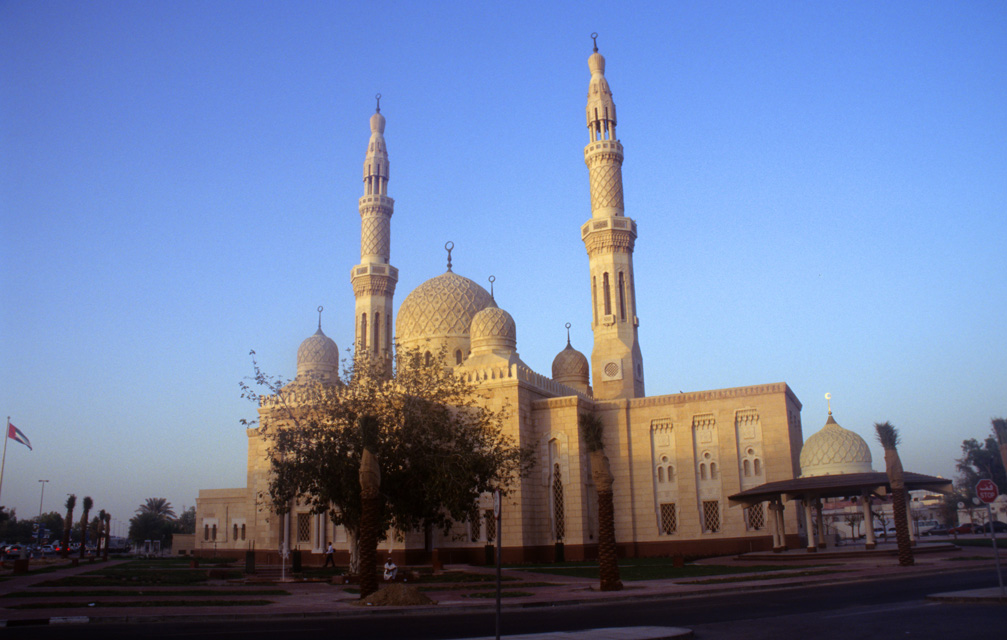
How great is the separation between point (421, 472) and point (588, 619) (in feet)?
32.8

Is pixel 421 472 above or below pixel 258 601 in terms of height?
above

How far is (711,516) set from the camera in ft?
111

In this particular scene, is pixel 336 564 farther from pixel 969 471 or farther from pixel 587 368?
pixel 969 471

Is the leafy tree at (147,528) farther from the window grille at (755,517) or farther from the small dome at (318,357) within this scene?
the window grille at (755,517)

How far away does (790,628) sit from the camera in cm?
1100

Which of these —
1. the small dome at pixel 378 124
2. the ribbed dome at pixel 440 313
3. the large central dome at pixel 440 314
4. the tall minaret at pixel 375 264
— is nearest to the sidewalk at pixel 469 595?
the large central dome at pixel 440 314

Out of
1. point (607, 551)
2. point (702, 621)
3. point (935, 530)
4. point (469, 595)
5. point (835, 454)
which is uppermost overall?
point (835, 454)

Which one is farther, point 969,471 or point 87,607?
point 969,471

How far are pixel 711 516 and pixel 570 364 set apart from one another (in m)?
12.1

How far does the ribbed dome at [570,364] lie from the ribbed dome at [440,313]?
5092mm

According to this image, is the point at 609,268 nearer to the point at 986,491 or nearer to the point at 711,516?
the point at 711,516

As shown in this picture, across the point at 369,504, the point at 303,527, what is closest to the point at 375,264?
the point at 303,527

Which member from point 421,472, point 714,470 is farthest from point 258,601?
point 714,470

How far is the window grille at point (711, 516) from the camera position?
3362 cm
